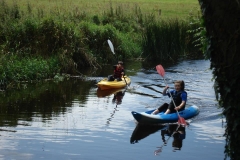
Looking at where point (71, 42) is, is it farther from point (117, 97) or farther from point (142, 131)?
point (142, 131)

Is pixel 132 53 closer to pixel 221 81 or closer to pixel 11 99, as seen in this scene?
pixel 11 99

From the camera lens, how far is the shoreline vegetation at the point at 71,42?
58.0 ft

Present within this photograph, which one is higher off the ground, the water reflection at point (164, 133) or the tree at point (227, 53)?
the tree at point (227, 53)

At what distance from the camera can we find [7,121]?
11484 millimetres

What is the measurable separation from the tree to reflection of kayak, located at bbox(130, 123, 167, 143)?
6.47 m

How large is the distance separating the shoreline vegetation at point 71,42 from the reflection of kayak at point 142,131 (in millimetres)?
3949

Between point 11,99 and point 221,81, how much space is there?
11.2 m

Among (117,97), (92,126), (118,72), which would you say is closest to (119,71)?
(118,72)

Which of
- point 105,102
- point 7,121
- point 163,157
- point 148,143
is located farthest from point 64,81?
point 163,157

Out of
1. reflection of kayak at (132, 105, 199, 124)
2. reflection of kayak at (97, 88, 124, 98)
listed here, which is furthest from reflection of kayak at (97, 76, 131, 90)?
reflection of kayak at (132, 105, 199, 124)

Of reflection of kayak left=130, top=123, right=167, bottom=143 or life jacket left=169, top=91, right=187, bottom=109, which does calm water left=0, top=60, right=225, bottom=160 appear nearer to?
reflection of kayak left=130, top=123, right=167, bottom=143

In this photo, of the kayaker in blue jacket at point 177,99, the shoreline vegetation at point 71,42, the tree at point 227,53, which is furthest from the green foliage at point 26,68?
the tree at point 227,53

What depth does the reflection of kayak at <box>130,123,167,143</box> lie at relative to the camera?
1044 centimetres

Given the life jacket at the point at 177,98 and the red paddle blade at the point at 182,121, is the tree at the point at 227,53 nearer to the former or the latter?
the red paddle blade at the point at 182,121
